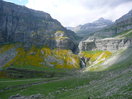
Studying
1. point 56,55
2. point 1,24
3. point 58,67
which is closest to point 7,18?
point 1,24

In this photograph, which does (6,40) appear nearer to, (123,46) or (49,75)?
(49,75)

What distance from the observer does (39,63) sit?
15400cm

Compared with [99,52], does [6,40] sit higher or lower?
higher

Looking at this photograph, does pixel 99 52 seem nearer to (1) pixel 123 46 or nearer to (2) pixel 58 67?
(1) pixel 123 46

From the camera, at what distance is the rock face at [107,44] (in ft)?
522

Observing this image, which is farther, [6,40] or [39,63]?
[6,40]

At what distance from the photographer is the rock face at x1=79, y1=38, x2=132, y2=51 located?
522 ft

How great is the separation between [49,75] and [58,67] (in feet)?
93.1

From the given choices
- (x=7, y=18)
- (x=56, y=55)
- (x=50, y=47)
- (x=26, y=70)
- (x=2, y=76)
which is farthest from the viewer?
(x=7, y=18)

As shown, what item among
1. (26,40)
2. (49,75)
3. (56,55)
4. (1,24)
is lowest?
(49,75)

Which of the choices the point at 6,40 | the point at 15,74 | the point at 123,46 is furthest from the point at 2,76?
the point at 123,46

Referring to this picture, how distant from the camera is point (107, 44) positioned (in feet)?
576

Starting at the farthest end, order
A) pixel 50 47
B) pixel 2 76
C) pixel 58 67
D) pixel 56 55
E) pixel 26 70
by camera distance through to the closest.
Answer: pixel 50 47
pixel 56 55
pixel 58 67
pixel 26 70
pixel 2 76

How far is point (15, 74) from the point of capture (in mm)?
120812
